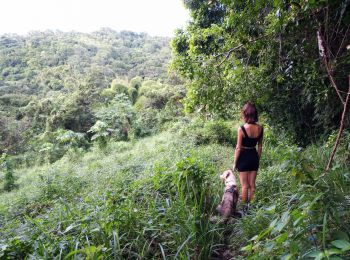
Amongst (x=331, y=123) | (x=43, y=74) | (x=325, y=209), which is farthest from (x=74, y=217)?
(x=43, y=74)

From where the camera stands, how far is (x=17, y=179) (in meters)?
10.4

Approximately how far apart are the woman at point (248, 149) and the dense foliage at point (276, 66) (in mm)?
1187

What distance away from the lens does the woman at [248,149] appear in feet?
11.3

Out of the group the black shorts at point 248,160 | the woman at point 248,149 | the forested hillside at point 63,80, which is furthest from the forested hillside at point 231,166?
the forested hillside at point 63,80

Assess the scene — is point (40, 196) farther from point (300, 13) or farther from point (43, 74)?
point (43, 74)

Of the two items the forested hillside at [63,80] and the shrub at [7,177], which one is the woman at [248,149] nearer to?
the shrub at [7,177]

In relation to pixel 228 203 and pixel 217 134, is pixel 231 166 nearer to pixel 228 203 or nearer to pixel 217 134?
pixel 228 203

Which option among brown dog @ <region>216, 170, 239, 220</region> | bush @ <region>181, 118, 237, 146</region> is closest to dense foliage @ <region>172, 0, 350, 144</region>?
brown dog @ <region>216, 170, 239, 220</region>

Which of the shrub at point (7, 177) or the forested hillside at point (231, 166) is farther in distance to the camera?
the shrub at point (7, 177)

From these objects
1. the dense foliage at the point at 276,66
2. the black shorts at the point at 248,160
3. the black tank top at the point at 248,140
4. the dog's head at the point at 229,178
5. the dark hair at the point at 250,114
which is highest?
the dense foliage at the point at 276,66

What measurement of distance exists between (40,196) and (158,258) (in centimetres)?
487

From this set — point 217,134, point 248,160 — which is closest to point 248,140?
point 248,160

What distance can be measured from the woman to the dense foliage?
119 centimetres

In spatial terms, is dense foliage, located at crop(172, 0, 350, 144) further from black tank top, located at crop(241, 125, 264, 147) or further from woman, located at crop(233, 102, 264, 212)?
black tank top, located at crop(241, 125, 264, 147)
